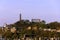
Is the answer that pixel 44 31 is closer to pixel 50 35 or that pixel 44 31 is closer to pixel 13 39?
pixel 50 35

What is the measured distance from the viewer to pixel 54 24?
40375 mm

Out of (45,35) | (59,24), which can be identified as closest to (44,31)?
(45,35)

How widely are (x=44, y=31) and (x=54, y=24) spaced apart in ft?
17.4

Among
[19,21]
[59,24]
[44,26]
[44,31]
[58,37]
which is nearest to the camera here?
[58,37]

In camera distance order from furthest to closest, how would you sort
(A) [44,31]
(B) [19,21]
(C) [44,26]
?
1. (B) [19,21]
2. (C) [44,26]
3. (A) [44,31]

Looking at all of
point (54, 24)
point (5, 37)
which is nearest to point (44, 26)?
point (54, 24)

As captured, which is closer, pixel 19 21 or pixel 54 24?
pixel 54 24

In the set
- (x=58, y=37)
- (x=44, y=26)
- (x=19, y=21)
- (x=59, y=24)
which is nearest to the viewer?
(x=58, y=37)

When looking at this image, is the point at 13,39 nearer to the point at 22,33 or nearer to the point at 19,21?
the point at 22,33

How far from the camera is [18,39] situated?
35.2 m

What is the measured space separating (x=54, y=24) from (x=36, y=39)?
7381mm

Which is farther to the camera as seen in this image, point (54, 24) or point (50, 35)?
point (54, 24)

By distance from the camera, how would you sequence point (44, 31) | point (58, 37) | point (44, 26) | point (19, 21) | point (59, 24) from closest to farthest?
point (58, 37), point (44, 31), point (44, 26), point (59, 24), point (19, 21)

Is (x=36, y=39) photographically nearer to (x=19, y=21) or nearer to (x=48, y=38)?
(x=48, y=38)
